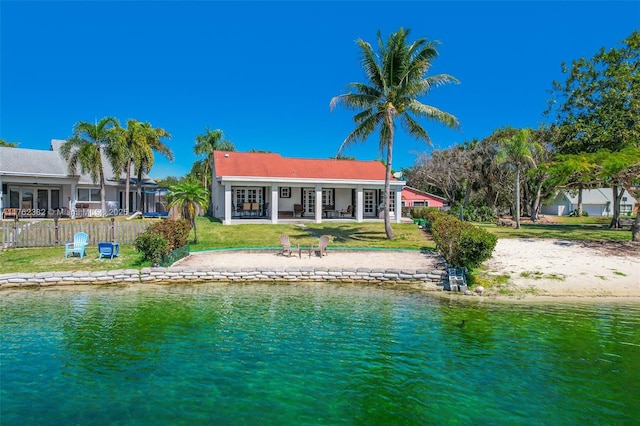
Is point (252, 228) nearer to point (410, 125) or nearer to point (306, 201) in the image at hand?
point (306, 201)

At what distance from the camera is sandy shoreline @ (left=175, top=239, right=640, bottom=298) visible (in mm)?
12828

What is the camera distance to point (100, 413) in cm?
525

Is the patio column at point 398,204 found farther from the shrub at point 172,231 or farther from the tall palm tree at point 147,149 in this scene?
the tall palm tree at point 147,149

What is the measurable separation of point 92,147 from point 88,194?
5.56 meters

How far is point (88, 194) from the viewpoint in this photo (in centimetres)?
3183

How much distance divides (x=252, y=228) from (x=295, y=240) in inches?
204

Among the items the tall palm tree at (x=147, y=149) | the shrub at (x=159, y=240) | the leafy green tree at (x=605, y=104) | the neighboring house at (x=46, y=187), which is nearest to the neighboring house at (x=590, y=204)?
the leafy green tree at (x=605, y=104)

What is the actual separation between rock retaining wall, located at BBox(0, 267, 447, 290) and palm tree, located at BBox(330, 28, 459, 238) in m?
7.91

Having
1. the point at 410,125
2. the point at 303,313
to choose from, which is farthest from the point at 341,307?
the point at 410,125

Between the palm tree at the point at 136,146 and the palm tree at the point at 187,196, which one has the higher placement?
the palm tree at the point at 136,146

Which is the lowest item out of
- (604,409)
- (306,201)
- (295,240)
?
(604,409)

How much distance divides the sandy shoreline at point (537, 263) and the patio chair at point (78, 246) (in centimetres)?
424

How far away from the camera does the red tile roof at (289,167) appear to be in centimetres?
2942

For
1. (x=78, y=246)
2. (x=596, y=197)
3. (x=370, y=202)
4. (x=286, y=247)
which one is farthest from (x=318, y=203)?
(x=596, y=197)
